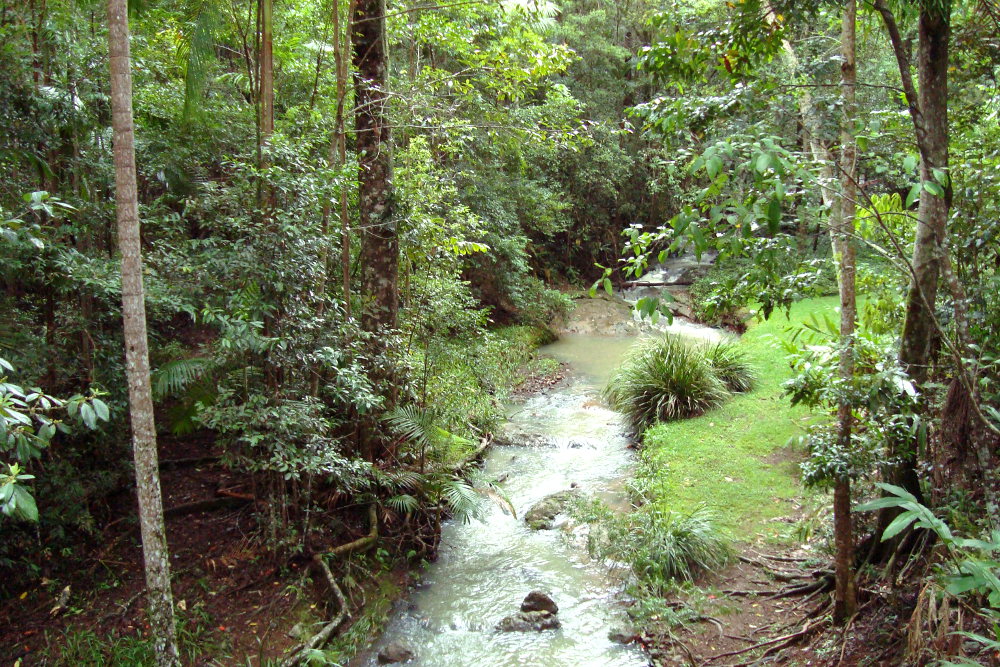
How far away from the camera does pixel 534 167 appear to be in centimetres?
1825

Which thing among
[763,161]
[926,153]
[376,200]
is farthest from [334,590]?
[926,153]

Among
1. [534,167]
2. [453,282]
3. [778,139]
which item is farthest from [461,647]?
[534,167]

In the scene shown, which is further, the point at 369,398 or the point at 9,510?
the point at 369,398

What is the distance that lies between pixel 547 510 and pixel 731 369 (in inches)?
192

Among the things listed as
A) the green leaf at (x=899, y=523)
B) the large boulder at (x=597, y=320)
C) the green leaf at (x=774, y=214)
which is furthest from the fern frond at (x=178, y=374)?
the large boulder at (x=597, y=320)

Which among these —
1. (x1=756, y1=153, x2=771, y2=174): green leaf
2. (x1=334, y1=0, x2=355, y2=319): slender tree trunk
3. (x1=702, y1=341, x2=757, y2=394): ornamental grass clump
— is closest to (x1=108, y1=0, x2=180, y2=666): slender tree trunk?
(x1=334, y1=0, x2=355, y2=319): slender tree trunk

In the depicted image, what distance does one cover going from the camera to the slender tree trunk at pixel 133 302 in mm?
3828

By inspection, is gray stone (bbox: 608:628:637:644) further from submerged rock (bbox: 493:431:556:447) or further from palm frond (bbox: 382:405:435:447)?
submerged rock (bbox: 493:431:556:447)

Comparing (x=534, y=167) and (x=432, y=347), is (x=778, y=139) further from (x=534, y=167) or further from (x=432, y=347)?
(x=534, y=167)

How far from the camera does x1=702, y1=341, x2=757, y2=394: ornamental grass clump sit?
10.6 meters

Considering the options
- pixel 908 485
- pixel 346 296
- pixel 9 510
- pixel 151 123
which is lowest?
pixel 908 485

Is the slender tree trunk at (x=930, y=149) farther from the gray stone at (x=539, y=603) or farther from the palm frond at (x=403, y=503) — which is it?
the palm frond at (x=403, y=503)

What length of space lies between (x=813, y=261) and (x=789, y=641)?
258 centimetres

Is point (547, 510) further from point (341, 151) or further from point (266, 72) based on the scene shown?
point (266, 72)
